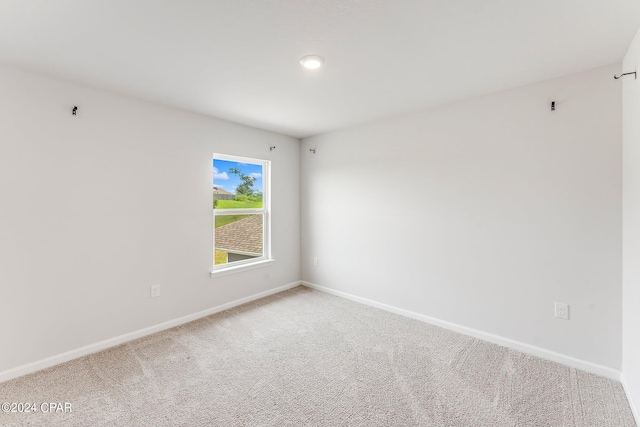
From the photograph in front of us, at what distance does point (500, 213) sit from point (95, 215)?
357 centimetres

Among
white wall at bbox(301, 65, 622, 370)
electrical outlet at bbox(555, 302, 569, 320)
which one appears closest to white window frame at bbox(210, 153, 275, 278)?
white wall at bbox(301, 65, 622, 370)

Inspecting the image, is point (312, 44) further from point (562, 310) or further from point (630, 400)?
point (630, 400)

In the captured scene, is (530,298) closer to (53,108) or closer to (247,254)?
(247,254)

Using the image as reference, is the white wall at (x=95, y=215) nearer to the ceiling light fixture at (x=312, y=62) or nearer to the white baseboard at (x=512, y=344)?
the ceiling light fixture at (x=312, y=62)

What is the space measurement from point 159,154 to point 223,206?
935 mm

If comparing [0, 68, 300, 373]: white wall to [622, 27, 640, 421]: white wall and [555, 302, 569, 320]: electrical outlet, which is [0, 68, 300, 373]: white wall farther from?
[622, 27, 640, 421]: white wall

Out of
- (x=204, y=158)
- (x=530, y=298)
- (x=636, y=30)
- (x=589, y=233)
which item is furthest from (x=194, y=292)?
(x=636, y=30)

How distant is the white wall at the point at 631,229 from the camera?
67.6 inches

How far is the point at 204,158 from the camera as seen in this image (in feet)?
10.6

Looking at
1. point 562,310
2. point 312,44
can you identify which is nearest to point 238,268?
point 312,44

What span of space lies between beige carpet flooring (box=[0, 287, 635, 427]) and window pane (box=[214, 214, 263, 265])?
3.26ft

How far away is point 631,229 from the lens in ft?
6.04

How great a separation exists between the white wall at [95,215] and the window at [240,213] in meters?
0.20

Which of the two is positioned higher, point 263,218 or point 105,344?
point 263,218
